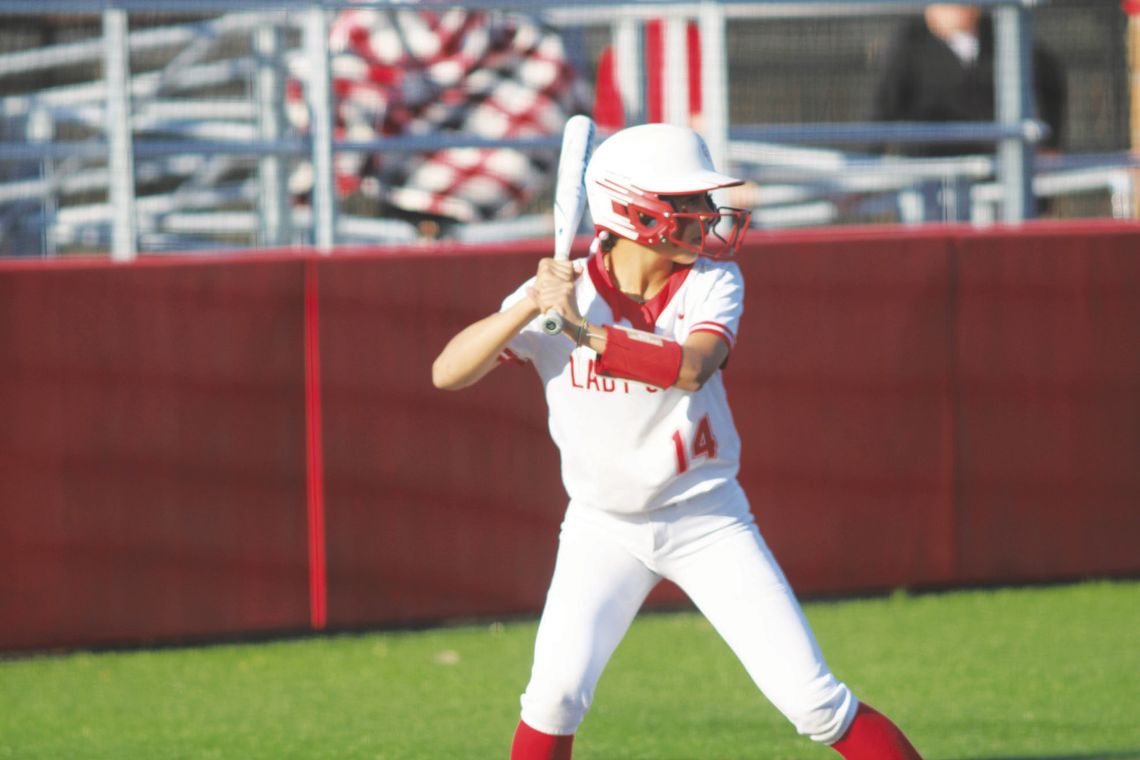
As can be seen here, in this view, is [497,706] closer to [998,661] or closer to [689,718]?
[689,718]

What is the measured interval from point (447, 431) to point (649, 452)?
2.96 meters

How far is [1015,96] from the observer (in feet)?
24.9

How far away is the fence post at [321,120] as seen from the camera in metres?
6.75

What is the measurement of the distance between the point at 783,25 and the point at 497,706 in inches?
135

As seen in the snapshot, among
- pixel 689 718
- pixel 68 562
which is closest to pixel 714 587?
pixel 689 718

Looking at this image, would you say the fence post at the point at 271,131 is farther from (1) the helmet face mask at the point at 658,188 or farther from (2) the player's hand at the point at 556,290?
(2) the player's hand at the point at 556,290

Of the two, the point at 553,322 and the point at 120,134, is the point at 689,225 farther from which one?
the point at 120,134

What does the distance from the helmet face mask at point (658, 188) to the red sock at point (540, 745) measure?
113cm

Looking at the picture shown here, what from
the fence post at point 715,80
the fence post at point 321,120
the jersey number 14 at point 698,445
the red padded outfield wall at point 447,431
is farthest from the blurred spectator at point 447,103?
the jersey number 14 at point 698,445

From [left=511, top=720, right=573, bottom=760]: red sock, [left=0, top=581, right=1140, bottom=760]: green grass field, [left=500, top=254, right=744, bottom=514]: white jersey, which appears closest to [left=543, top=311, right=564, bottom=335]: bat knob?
[left=500, top=254, right=744, bottom=514]: white jersey

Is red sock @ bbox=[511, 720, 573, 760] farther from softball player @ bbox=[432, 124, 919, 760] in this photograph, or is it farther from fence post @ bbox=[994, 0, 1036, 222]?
fence post @ bbox=[994, 0, 1036, 222]

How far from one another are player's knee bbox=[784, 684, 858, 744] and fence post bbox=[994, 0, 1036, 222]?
14.2ft

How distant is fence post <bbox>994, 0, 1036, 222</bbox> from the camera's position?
7562 mm

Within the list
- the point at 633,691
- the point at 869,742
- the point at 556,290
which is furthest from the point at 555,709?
the point at 633,691
